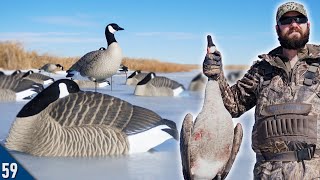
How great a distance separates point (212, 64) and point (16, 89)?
1082cm

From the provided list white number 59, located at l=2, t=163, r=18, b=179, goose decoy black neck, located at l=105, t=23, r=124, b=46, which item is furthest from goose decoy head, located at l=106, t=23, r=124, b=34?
white number 59, located at l=2, t=163, r=18, b=179

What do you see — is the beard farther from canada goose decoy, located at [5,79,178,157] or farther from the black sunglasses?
canada goose decoy, located at [5,79,178,157]

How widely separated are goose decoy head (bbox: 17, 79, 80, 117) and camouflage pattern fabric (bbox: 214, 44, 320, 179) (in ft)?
12.1

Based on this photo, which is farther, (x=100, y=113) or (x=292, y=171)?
(x=100, y=113)

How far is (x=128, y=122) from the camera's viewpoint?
5.39 meters

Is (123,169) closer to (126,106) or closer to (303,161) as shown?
(126,106)

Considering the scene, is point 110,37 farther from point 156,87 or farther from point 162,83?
point 162,83

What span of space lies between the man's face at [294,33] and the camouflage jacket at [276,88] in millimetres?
67

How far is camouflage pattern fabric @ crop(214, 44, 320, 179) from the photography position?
6.87 feet

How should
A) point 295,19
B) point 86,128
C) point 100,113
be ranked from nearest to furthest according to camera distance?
point 295,19 < point 86,128 < point 100,113

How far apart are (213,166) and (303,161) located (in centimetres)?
42

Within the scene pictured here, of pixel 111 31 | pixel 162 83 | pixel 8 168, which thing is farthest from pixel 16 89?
pixel 8 168

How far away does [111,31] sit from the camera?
13.3 metres

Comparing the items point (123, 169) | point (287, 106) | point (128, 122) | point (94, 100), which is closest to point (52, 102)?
point (94, 100)
